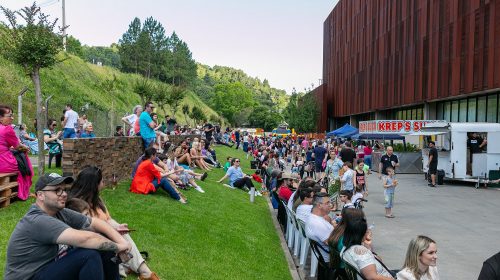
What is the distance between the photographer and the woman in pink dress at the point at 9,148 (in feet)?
26.5

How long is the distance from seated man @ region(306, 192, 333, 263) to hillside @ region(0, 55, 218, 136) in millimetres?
7172

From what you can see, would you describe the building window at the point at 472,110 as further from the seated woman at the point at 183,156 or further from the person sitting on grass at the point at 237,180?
the seated woman at the point at 183,156

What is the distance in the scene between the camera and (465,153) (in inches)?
862

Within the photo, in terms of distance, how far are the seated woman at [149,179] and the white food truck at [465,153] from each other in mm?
14884

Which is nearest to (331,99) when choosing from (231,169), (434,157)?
(434,157)

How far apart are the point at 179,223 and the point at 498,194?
580 inches

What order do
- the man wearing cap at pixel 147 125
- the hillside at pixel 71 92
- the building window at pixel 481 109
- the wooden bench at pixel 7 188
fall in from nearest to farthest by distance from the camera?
the wooden bench at pixel 7 188
the man wearing cap at pixel 147 125
the hillside at pixel 71 92
the building window at pixel 481 109

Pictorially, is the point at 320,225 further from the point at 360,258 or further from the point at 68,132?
the point at 68,132

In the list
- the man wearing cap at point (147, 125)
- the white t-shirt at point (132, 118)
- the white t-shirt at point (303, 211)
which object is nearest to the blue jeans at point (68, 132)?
the white t-shirt at point (132, 118)

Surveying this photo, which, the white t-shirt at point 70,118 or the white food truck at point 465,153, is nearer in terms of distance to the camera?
the white t-shirt at point 70,118

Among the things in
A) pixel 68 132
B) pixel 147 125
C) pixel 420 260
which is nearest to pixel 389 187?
pixel 147 125

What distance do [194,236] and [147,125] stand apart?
19.0 feet

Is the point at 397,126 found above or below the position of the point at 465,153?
above

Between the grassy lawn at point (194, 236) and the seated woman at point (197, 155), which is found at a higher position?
the seated woman at point (197, 155)
